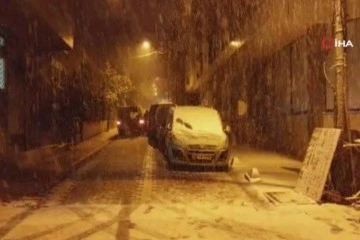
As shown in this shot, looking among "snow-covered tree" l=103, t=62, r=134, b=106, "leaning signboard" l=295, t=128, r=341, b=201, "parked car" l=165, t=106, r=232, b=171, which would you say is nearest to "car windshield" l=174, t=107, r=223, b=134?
"parked car" l=165, t=106, r=232, b=171

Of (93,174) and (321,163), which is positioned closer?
(321,163)

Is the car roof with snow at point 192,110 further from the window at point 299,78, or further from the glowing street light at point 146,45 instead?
the glowing street light at point 146,45

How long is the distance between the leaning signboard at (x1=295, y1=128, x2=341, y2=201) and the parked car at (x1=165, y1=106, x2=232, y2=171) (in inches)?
192

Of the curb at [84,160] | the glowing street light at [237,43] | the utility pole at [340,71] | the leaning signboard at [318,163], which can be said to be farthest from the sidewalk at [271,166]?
the curb at [84,160]

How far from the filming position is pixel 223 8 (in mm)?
32188

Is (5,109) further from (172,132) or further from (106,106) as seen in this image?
(106,106)

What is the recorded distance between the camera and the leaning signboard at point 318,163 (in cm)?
1121

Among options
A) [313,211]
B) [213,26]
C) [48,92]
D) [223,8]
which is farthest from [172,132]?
[213,26]

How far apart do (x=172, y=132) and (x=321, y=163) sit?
285 inches

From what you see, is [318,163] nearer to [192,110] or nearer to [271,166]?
[271,166]

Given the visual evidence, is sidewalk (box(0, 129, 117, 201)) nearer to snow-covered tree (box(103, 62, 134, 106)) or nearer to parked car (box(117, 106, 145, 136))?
parked car (box(117, 106, 145, 136))

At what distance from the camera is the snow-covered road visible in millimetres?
8672

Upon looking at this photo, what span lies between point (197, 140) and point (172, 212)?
7.13 meters

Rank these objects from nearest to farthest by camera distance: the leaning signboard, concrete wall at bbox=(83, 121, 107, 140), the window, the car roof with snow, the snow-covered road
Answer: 1. the snow-covered road
2. the leaning signboard
3. the car roof with snow
4. the window
5. concrete wall at bbox=(83, 121, 107, 140)
